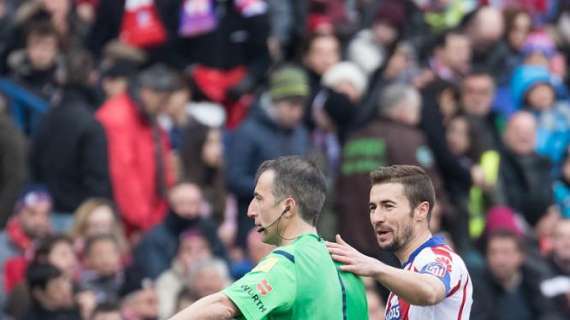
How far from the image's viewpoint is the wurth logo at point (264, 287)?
24.4ft

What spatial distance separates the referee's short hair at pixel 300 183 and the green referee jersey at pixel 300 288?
14 cm

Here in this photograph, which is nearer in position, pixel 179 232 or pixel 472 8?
pixel 179 232

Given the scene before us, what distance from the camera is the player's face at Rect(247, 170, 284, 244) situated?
7.74 meters

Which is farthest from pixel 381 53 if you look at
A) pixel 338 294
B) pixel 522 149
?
pixel 338 294

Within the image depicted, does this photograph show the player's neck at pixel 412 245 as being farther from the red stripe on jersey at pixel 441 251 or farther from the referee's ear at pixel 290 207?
the referee's ear at pixel 290 207

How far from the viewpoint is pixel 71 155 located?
1350 cm

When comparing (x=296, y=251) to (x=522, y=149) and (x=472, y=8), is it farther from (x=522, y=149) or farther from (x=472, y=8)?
(x=472, y=8)

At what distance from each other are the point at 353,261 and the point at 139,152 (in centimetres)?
651

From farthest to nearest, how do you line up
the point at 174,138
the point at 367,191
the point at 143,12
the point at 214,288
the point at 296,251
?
the point at 143,12
the point at 174,138
the point at 367,191
the point at 214,288
the point at 296,251

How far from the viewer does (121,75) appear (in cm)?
1471

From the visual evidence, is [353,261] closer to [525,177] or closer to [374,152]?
[374,152]

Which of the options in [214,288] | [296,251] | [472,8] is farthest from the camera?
[472,8]

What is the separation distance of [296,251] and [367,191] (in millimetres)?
6406

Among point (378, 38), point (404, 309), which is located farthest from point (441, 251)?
point (378, 38)
